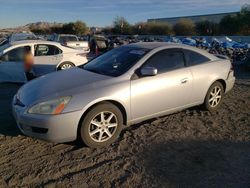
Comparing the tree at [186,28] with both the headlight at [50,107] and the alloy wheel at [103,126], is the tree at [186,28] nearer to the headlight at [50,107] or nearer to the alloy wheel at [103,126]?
the alloy wheel at [103,126]

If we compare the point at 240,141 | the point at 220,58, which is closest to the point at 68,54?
the point at 220,58

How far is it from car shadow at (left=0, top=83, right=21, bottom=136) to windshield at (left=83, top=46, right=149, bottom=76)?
1.68 metres

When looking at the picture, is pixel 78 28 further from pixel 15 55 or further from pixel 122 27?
pixel 15 55

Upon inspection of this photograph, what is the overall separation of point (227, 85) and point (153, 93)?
2339 millimetres

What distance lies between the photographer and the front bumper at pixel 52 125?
4.62 meters

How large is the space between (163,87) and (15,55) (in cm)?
599

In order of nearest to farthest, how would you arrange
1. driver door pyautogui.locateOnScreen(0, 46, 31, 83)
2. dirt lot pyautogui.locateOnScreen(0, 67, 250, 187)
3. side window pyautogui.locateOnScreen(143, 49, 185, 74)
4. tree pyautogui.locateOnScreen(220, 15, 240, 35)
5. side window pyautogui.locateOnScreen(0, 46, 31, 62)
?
1. dirt lot pyautogui.locateOnScreen(0, 67, 250, 187)
2. side window pyautogui.locateOnScreen(143, 49, 185, 74)
3. driver door pyautogui.locateOnScreen(0, 46, 31, 83)
4. side window pyautogui.locateOnScreen(0, 46, 31, 62)
5. tree pyautogui.locateOnScreen(220, 15, 240, 35)

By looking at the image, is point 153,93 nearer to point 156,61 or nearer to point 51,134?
point 156,61

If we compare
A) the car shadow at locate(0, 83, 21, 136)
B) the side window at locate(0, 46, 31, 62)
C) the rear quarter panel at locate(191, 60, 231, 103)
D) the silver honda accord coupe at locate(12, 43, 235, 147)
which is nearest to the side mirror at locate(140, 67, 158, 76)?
the silver honda accord coupe at locate(12, 43, 235, 147)

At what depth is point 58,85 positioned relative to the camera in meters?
5.16

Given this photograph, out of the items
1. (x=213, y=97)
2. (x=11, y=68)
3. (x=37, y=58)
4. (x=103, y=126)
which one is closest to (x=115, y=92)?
(x=103, y=126)

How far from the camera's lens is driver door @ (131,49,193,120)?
17.6 feet

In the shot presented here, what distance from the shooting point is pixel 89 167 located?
439 centimetres

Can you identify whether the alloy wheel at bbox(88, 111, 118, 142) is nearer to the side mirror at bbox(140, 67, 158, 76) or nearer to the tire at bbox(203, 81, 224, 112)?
the side mirror at bbox(140, 67, 158, 76)
